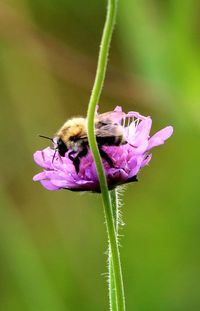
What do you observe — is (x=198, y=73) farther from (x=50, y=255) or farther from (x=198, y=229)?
(x=50, y=255)

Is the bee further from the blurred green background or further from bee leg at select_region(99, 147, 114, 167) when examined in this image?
the blurred green background

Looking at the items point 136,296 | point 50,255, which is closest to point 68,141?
point 136,296

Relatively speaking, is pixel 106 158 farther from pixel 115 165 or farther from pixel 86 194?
pixel 86 194

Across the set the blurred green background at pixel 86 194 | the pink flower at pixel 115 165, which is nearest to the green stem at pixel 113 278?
the pink flower at pixel 115 165

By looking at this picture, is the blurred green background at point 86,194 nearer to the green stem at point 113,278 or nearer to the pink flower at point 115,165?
the pink flower at point 115,165

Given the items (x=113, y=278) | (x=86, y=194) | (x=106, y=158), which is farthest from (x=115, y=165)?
(x=86, y=194)

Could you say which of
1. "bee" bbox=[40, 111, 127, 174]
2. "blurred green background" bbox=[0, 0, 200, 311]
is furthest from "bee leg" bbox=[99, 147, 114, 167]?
"blurred green background" bbox=[0, 0, 200, 311]
